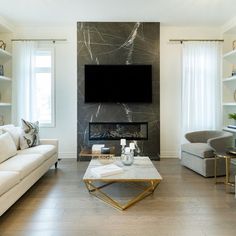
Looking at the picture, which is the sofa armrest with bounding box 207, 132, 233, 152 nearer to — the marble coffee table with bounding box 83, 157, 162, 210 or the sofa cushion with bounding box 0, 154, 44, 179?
the marble coffee table with bounding box 83, 157, 162, 210

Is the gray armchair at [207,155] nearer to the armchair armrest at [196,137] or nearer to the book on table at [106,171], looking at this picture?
the armchair armrest at [196,137]

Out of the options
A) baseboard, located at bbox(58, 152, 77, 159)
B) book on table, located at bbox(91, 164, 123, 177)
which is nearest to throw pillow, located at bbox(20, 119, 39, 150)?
baseboard, located at bbox(58, 152, 77, 159)

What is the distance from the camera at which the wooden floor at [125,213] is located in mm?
2295

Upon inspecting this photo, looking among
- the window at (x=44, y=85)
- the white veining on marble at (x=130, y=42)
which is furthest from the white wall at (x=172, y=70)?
the window at (x=44, y=85)

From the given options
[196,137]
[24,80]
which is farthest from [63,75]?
[196,137]

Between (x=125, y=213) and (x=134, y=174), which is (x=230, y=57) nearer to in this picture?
(x=134, y=174)

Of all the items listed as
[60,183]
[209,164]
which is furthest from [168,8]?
[60,183]

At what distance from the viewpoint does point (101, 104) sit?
213 inches

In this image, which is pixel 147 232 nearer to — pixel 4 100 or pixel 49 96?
pixel 49 96

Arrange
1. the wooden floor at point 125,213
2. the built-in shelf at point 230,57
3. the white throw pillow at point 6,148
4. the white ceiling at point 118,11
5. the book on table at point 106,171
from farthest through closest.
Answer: the built-in shelf at point 230,57 < the white ceiling at point 118,11 < the white throw pillow at point 6,148 < the book on table at point 106,171 < the wooden floor at point 125,213

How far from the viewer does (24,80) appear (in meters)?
5.44

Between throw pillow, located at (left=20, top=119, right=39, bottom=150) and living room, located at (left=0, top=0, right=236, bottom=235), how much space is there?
615mm

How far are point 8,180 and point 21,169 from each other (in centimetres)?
40

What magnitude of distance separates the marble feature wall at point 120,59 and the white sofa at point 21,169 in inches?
53.0
